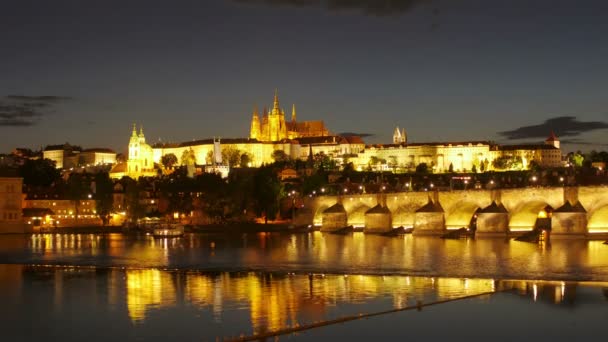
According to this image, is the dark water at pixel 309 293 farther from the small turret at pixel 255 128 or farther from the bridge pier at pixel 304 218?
the small turret at pixel 255 128

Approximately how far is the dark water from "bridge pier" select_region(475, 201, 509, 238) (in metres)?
7.62

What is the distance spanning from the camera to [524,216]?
53938 millimetres

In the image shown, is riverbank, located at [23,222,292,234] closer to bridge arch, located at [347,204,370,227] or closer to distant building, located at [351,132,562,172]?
bridge arch, located at [347,204,370,227]

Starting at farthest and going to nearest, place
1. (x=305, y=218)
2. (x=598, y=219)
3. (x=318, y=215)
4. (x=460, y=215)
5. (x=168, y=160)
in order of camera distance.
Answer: (x=168, y=160) < (x=305, y=218) < (x=318, y=215) < (x=460, y=215) < (x=598, y=219)

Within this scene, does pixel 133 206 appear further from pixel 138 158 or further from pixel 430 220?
pixel 138 158

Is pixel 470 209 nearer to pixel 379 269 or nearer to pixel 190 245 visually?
pixel 190 245

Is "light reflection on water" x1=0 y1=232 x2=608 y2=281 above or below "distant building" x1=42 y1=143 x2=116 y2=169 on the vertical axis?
below

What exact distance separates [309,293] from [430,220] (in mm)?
32494

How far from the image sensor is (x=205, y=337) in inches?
748

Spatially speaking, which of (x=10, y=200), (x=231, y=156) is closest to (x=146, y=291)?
(x=10, y=200)

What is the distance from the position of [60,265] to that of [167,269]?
6108 mm

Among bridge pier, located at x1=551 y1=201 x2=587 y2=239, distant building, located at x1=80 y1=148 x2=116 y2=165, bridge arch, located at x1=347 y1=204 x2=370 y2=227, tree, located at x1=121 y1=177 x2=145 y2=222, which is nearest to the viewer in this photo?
bridge pier, located at x1=551 y1=201 x2=587 y2=239

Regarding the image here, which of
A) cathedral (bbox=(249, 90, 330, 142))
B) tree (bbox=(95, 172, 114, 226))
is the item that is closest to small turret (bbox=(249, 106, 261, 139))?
cathedral (bbox=(249, 90, 330, 142))

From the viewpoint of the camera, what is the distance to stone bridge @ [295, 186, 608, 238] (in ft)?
157
